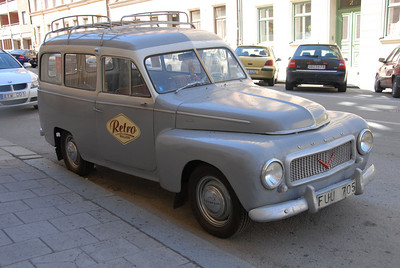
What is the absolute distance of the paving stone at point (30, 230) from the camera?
398 centimetres

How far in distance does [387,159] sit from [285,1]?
18.4m

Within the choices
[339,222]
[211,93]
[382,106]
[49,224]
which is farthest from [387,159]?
[382,106]

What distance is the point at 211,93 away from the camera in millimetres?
4582

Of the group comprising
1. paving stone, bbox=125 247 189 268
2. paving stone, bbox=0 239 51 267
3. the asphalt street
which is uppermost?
paving stone, bbox=0 239 51 267

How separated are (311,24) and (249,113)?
65.4ft

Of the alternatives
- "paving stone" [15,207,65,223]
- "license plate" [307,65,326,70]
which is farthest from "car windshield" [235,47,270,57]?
"paving stone" [15,207,65,223]

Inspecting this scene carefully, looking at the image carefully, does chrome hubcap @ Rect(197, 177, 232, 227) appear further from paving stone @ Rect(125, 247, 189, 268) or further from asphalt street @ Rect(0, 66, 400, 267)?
paving stone @ Rect(125, 247, 189, 268)

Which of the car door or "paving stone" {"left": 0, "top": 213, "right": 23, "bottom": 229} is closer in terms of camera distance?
"paving stone" {"left": 0, "top": 213, "right": 23, "bottom": 229}

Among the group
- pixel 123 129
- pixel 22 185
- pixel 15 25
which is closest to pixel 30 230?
pixel 123 129

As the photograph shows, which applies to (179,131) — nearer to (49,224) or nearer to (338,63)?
(49,224)

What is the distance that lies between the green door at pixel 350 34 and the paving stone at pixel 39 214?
19934 mm

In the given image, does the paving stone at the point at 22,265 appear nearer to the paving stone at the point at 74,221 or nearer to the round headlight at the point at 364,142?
the paving stone at the point at 74,221

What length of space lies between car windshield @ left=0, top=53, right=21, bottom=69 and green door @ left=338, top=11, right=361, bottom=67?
51.8 ft

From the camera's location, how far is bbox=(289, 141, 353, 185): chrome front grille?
11.9ft
